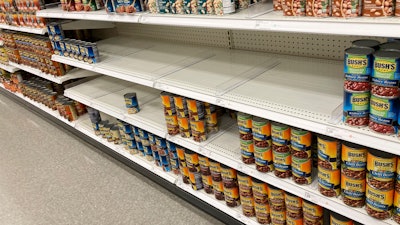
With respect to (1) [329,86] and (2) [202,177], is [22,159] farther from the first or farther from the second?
(1) [329,86]

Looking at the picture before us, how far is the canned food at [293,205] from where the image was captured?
168cm

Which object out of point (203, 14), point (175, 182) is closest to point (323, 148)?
point (203, 14)

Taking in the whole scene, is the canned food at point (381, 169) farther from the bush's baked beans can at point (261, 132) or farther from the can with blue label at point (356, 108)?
the bush's baked beans can at point (261, 132)

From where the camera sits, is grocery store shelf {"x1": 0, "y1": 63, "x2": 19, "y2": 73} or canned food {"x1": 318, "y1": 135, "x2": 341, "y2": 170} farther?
grocery store shelf {"x1": 0, "y1": 63, "x2": 19, "y2": 73}

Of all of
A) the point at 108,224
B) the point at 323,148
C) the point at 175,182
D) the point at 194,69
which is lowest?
the point at 108,224

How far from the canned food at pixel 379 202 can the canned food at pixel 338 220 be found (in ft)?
0.51

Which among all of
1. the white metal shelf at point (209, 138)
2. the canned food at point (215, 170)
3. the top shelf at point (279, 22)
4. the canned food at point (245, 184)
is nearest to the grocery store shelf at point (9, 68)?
the white metal shelf at point (209, 138)

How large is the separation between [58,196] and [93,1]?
1549mm

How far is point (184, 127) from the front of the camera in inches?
84.1

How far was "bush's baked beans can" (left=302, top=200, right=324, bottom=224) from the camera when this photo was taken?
1.61 m

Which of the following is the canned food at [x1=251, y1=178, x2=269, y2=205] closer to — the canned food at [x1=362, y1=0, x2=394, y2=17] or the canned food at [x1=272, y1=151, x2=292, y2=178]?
the canned food at [x1=272, y1=151, x2=292, y2=178]

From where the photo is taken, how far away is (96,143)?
3.31 m

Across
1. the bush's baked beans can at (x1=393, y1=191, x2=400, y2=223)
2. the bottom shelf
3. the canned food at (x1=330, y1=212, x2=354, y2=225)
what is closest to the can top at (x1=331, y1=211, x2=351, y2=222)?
the canned food at (x1=330, y1=212, x2=354, y2=225)

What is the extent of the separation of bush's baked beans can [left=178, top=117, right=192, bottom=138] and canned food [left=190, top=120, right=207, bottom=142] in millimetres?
44
